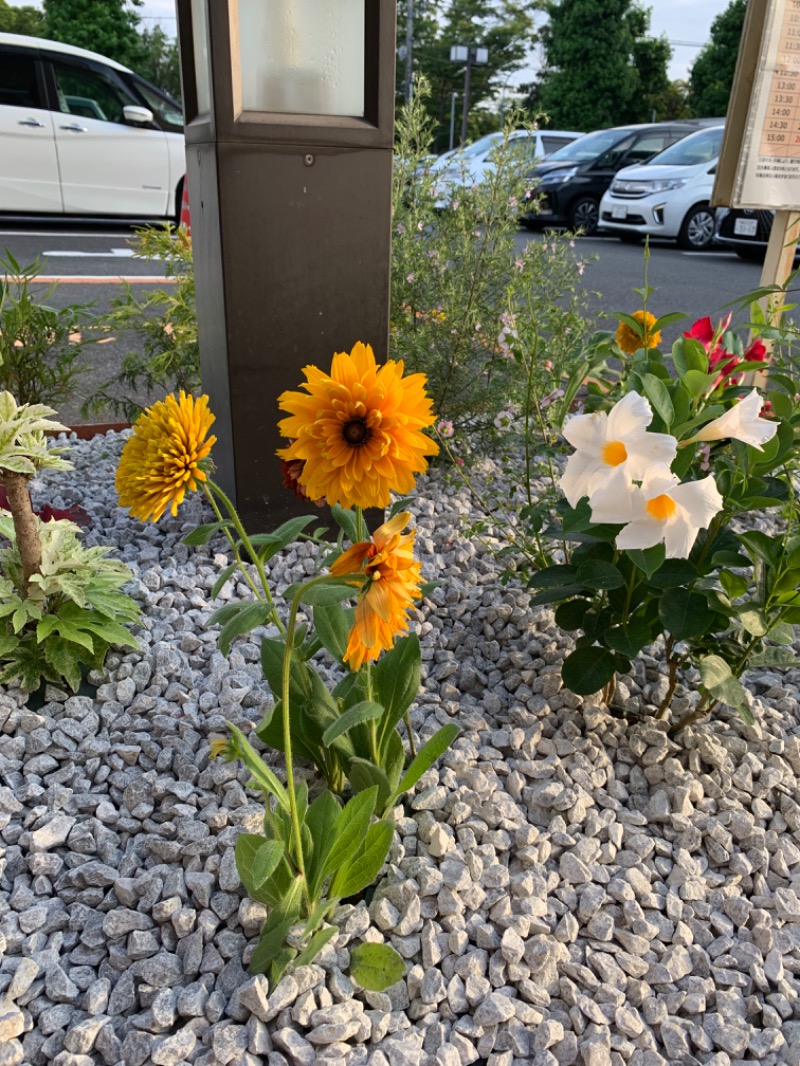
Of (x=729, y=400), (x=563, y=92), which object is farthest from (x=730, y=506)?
(x=563, y=92)

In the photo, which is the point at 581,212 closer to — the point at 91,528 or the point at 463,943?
the point at 91,528

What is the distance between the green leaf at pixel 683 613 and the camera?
5.56ft

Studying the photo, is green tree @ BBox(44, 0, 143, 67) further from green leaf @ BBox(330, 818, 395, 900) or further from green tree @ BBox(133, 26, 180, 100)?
green leaf @ BBox(330, 818, 395, 900)

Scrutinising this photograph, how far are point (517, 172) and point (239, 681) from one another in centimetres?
227

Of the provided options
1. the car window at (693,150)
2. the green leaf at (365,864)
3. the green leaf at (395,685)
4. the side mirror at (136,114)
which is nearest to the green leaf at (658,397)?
the green leaf at (395,685)

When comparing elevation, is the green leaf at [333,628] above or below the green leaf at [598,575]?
below

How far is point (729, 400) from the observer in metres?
1.80

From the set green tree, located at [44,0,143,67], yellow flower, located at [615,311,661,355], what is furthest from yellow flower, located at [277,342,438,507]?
green tree, located at [44,0,143,67]

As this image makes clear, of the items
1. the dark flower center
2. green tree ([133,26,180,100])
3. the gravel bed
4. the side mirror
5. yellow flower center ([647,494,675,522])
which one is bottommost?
the gravel bed

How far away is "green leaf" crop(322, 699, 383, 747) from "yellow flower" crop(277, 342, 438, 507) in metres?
0.36

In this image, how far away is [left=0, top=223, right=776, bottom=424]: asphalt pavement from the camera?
673 centimetres

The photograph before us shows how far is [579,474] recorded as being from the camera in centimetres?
147

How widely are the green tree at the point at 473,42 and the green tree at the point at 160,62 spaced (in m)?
8.69

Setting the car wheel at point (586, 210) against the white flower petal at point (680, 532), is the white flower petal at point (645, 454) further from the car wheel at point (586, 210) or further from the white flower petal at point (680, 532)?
the car wheel at point (586, 210)
